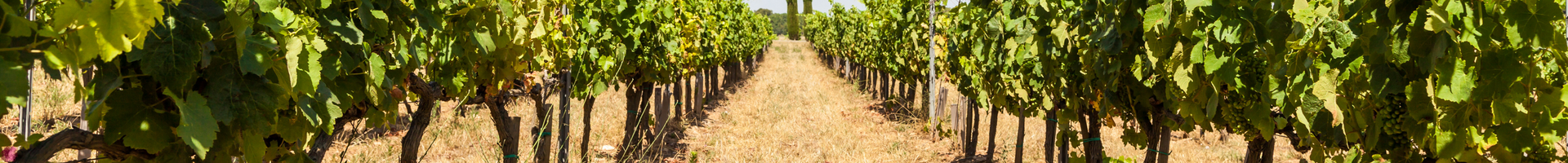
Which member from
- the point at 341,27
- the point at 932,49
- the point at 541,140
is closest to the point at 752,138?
the point at 932,49

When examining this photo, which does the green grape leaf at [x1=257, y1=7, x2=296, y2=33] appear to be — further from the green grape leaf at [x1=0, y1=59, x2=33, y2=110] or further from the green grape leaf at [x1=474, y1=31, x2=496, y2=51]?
the green grape leaf at [x1=474, y1=31, x2=496, y2=51]

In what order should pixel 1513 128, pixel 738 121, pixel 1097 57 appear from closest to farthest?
pixel 1513 128 < pixel 1097 57 < pixel 738 121

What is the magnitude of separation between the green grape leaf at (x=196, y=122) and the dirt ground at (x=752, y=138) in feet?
8.58

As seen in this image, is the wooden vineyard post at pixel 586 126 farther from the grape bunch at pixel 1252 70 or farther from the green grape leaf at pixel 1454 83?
the green grape leaf at pixel 1454 83

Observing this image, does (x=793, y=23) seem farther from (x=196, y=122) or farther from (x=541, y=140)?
(x=196, y=122)

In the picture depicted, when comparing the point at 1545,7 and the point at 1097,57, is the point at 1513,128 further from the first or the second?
the point at 1097,57

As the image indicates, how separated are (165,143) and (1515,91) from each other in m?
2.16

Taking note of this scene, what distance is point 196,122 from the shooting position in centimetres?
133

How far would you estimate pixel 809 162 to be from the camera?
5469 millimetres

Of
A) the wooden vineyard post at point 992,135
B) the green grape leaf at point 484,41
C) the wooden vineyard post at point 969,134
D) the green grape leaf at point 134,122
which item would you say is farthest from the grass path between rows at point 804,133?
the green grape leaf at point 134,122

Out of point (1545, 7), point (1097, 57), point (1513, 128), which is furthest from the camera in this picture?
point (1097, 57)

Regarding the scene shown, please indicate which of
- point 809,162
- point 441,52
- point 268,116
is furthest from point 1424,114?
point 809,162

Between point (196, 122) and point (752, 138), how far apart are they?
5395mm

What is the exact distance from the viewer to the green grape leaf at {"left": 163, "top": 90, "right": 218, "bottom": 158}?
130 cm
